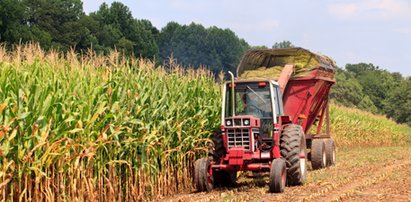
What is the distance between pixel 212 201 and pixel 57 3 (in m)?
44.6

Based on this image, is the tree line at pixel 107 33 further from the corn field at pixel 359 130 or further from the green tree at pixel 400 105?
the green tree at pixel 400 105

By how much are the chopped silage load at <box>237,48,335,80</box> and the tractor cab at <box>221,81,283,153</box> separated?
2316 mm

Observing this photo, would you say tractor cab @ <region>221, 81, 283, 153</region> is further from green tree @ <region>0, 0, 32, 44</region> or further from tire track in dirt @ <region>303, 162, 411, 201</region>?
green tree @ <region>0, 0, 32, 44</region>

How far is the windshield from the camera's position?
12.1 meters

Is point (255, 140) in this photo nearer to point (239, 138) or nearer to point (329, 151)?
point (239, 138)

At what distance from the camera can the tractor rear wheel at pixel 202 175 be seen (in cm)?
1143

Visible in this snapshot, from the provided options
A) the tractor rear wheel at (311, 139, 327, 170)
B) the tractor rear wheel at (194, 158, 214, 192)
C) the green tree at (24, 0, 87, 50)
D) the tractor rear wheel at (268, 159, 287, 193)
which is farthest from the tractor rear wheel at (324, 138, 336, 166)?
the green tree at (24, 0, 87, 50)

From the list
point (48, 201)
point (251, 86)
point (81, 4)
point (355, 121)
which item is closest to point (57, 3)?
point (81, 4)

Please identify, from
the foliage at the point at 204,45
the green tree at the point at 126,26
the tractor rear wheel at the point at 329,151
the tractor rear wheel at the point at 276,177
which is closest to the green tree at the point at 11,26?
the green tree at the point at 126,26

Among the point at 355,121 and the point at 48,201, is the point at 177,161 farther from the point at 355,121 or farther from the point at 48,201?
the point at 355,121

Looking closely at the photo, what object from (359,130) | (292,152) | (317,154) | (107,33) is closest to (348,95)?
(107,33)

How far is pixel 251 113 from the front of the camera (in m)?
12.2

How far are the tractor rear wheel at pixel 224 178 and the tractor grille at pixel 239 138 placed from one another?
0.95m

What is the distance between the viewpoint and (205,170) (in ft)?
37.5
